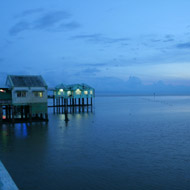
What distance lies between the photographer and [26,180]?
1599 cm

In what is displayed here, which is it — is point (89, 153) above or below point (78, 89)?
below

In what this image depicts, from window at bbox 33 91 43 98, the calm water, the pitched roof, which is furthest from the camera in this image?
window at bbox 33 91 43 98

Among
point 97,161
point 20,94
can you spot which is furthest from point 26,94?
point 97,161

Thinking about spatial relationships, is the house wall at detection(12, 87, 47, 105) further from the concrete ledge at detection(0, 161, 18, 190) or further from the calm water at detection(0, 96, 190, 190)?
the concrete ledge at detection(0, 161, 18, 190)

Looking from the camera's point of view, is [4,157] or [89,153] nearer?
[4,157]

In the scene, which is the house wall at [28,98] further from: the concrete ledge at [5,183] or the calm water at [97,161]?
the concrete ledge at [5,183]

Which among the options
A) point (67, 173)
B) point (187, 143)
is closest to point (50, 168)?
point (67, 173)

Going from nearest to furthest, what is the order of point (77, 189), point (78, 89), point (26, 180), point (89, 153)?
point (77, 189)
point (26, 180)
point (89, 153)
point (78, 89)

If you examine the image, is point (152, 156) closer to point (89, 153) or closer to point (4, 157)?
point (89, 153)

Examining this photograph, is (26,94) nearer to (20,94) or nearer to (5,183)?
(20,94)

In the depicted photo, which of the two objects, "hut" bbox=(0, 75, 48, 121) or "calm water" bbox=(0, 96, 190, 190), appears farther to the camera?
"hut" bbox=(0, 75, 48, 121)

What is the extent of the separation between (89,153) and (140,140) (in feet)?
26.4

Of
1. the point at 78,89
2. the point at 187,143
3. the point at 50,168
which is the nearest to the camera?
the point at 50,168

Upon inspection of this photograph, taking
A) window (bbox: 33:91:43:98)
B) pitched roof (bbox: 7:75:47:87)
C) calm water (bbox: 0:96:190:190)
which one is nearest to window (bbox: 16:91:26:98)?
pitched roof (bbox: 7:75:47:87)
